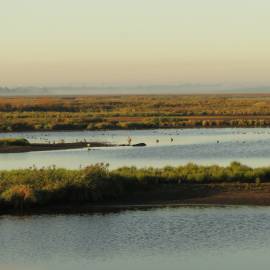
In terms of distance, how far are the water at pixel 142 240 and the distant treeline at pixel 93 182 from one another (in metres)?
1.65

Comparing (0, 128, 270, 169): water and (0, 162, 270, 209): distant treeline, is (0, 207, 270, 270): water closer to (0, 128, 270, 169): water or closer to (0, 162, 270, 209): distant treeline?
(0, 162, 270, 209): distant treeline

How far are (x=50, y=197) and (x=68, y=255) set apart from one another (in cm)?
803

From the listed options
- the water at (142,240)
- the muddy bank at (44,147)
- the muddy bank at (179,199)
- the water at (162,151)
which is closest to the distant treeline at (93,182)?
the muddy bank at (179,199)

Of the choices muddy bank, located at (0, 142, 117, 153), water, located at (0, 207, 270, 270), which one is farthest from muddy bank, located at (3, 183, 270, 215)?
muddy bank, located at (0, 142, 117, 153)

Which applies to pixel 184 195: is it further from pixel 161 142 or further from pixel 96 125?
pixel 96 125

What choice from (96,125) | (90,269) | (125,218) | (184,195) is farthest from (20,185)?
(96,125)

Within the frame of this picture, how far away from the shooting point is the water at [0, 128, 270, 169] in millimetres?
47344

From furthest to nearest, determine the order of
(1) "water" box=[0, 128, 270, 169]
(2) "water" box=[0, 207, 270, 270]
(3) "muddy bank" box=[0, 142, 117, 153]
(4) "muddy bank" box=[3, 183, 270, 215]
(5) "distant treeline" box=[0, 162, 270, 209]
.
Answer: (3) "muddy bank" box=[0, 142, 117, 153]
(1) "water" box=[0, 128, 270, 169]
(4) "muddy bank" box=[3, 183, 270, 215]
(5) "distant treeline" box=[0, 162, 270, 209]
(2) "water" box=[0, 207, 270, 270]

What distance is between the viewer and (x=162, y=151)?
2164 inches

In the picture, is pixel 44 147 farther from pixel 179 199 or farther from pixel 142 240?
pixel 142 240

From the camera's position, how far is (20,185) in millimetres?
31375

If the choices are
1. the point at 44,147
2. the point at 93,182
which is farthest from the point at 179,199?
the point at 44,147

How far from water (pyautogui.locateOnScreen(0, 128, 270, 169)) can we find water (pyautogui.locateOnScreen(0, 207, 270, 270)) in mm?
14411

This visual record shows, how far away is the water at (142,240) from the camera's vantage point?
2309 centimetres
